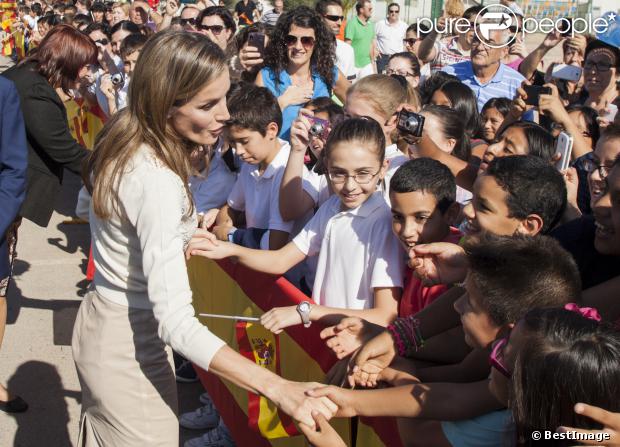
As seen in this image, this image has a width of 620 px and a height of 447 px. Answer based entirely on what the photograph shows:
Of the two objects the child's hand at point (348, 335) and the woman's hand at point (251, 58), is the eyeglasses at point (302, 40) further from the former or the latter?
the child's hand at point (348, 335)

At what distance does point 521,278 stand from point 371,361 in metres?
0.58

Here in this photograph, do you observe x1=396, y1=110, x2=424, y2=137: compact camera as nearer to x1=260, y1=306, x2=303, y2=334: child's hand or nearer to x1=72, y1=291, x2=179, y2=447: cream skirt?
x1=260, y1=306, x2=303, y2=334: child's hand

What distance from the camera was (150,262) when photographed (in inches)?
81.3

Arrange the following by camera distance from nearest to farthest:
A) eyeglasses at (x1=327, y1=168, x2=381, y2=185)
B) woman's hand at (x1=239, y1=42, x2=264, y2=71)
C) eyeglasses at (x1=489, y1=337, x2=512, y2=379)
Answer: eyeglasses at (x1=489, y1=337, x2=512, y2=379)
eyeglasses at (x1=327, y1=168, x2=381, y2=185)
woman's hand at (x1=239, y1=42, x2=264, y2=71)

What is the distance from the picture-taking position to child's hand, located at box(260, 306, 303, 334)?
2.59m

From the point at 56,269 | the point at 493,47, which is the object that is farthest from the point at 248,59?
the point at 56,269

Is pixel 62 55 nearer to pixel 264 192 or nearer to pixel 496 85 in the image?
pixel 264 192

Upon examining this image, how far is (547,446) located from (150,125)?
143 cm

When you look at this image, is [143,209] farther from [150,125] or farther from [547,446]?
[547,446]

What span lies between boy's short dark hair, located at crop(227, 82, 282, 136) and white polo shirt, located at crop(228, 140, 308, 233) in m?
0.19

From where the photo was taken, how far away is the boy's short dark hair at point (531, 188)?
264 centimetres

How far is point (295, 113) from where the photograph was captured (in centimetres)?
498

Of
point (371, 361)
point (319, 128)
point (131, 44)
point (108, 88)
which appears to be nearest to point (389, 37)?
point (131, 44)

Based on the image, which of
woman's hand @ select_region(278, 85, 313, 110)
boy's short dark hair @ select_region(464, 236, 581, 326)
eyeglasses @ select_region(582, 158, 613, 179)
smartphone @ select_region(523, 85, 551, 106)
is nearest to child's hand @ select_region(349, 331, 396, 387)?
boy's short dark hair @ select_region(464, 236, 581, 326)
